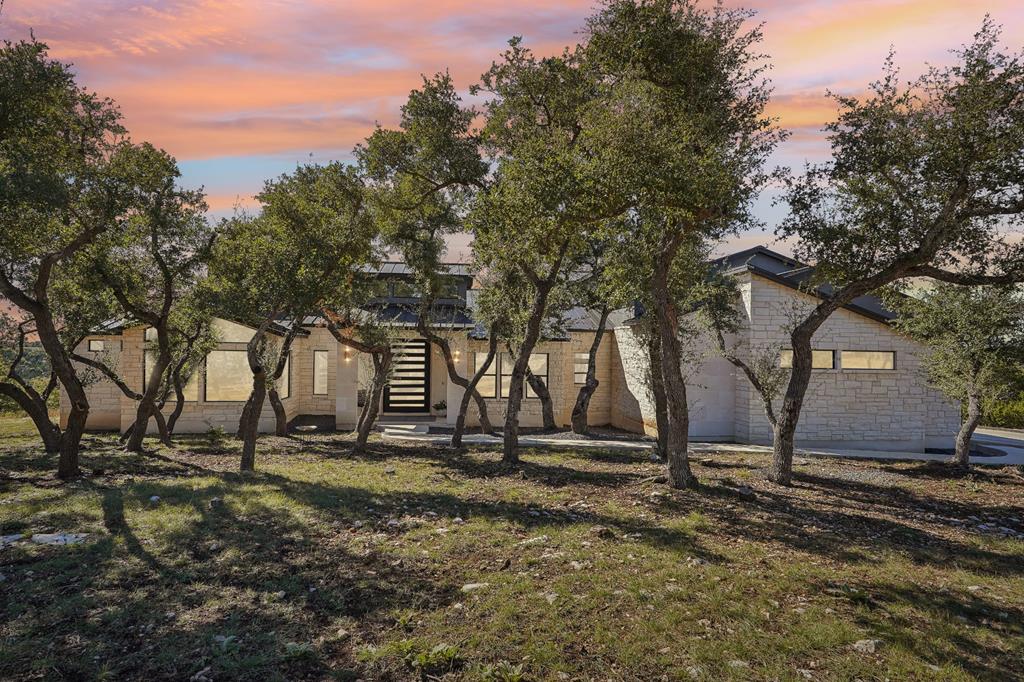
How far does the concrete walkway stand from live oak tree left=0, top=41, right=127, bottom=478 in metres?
9.35

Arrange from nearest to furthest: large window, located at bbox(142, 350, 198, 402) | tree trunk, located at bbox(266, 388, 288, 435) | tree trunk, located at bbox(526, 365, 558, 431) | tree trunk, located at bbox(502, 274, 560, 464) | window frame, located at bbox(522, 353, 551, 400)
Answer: tree trunk, located at bbox(502, 274, 560, 464), tree trunk, located at bbox(266, 388, 288, 435), large window, located at bbox(142, 350, 198, 402), tree trunk, located at bbox(526, 365, 558, 431), window frame, located at bbox(522, 353, 551, 400)

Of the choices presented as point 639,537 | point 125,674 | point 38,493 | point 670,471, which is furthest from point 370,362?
point 125,674

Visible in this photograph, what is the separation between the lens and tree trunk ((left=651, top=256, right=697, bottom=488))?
34.7ft

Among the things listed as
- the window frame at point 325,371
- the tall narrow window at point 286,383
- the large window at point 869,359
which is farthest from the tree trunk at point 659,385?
the window frame at point 325,371

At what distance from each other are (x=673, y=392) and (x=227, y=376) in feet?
51.0

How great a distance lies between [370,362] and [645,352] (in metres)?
8.93

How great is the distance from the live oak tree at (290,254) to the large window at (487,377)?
27.4 feet

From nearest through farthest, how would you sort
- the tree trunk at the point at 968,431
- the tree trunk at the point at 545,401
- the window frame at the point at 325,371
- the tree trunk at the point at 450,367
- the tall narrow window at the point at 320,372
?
the tree trunk at the point at 968,431 < the tree trunk at the point at 450,367 < the tree trunk at the point at 545,401 < the window frame at the point at 325,371 < the tall narrow window at the point at 320,372

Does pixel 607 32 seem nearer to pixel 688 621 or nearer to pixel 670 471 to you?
pixel 670 471

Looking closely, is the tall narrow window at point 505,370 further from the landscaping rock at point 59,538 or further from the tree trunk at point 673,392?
the landscaping rock at point 59,538

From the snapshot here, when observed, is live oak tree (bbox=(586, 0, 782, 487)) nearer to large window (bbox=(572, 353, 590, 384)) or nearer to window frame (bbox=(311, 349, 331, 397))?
large window (bbox=(572, 353, 590, 384))

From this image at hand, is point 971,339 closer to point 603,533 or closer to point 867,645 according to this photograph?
point 603,533

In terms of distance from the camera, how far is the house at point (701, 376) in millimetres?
17969

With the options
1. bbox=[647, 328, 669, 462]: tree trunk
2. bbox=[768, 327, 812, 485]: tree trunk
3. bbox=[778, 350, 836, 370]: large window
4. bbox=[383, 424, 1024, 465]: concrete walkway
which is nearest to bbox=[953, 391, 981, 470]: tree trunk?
bbox=[383, 424, 1024, 465]: concrete walkway
